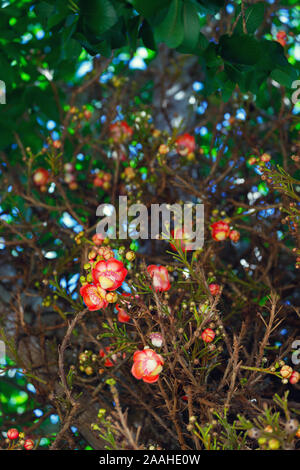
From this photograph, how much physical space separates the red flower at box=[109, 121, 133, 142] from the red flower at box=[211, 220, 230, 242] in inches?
24.5

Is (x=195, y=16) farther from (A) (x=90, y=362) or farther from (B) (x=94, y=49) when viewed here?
(A) (x=90, y=362)

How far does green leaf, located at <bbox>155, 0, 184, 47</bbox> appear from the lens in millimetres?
951

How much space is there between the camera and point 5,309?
164 cm

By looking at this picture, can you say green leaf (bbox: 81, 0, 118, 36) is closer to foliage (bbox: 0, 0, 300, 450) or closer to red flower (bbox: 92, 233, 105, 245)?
foliage (bbox: 0, 0, 300, 450)

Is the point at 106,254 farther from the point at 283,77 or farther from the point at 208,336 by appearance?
the point at 283,77

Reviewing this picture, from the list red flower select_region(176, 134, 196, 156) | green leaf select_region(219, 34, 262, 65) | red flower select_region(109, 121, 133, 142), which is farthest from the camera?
red flower select_region(109, 121, 133, 142)

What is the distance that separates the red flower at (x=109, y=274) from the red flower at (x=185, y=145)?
78 cm

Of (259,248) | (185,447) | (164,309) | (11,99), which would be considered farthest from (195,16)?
(11,99)

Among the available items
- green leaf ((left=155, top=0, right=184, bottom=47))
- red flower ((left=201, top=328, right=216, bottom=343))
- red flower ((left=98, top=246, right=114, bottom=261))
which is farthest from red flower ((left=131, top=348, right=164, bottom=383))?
green leaf ((left=155, top=0, right=184, bottom=47))

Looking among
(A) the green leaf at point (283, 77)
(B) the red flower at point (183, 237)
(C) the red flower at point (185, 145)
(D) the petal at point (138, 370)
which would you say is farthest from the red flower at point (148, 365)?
(C) the red flower at point (185, 145)

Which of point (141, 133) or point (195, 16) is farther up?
point (195, 16)

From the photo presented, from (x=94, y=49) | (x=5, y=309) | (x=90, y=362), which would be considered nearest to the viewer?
(x=94, y=49)
